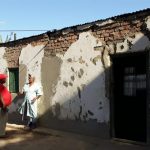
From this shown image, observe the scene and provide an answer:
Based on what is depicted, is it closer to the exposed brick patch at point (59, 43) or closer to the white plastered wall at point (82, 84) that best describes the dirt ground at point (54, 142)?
the white plastered wall at point (82, 84)

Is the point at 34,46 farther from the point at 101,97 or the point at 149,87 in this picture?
the point at 149,87

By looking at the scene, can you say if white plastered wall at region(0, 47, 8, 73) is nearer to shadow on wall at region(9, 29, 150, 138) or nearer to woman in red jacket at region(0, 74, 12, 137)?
shadow on wall at region(9, 29, 150, 138)

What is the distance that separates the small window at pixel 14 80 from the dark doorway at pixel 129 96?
15.8 ft

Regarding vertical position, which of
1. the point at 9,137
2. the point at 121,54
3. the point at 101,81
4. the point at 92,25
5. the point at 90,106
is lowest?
the point at 9,137

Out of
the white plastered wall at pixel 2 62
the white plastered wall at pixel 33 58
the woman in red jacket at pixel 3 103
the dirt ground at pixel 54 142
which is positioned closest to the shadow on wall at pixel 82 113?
the dirt ground at pixel 54 142

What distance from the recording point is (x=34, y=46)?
38.5 ft

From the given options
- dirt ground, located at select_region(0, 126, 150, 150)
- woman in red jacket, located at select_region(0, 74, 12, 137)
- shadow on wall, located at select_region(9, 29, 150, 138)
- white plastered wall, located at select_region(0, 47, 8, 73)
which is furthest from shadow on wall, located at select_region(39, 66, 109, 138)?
white plastered wall, located at select_region(0, 47, 8, 73)

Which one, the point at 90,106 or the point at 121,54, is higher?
the point at 121,54

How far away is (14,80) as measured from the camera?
1300 centimetres

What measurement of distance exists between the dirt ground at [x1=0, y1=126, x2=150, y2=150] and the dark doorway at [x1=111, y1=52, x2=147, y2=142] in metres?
0.41

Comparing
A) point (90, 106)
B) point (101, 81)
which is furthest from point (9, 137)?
point (101, 81)

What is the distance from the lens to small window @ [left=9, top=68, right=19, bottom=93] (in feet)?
42.1

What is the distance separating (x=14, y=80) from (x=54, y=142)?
4554 millimetres

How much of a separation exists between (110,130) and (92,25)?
270cm
